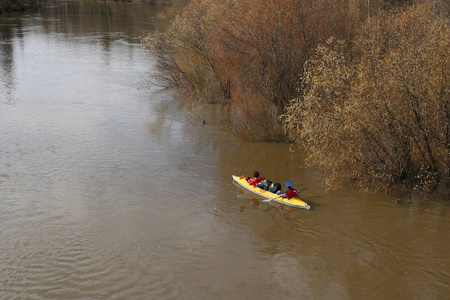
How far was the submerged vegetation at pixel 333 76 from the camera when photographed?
46.4 ft

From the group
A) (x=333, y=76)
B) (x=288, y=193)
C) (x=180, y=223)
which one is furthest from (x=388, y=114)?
(x=180, y=223)

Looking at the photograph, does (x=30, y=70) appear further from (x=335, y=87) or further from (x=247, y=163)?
(x=335, y=87)

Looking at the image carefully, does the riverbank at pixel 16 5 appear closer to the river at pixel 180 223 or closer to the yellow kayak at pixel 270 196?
the river at pixel 180 223

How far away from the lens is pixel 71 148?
19969 millimetres

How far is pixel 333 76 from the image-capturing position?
49.4ft

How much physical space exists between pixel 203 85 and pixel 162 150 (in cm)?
927

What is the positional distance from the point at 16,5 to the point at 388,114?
7041 centimetres

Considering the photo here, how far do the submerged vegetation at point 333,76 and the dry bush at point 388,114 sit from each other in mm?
35

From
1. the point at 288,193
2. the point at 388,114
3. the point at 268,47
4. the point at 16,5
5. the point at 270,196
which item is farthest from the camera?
the point at 16,5

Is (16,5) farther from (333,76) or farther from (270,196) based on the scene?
(333,76)

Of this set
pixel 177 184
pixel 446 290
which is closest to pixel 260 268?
pixel 446 290

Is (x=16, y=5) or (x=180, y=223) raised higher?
(x=16, y=5)

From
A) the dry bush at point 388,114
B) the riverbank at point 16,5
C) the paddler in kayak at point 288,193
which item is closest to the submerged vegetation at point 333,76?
the dry bush at point 388,114

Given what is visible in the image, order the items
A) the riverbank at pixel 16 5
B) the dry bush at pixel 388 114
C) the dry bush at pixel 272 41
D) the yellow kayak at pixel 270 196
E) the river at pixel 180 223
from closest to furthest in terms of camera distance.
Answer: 1. the river at pixel 180 223
2. the dry bush at pixel 388 114
3. the yellow kayak at pixel 270 196
4. the dry bush at pixel 272 41
5. the riverbank at pixel 16 5
